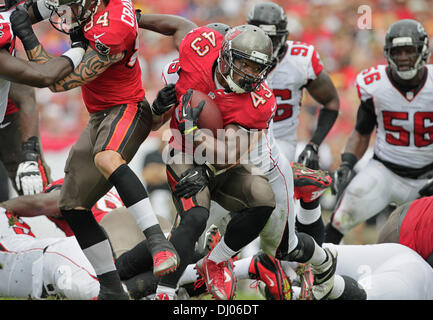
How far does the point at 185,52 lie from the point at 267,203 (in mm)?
952

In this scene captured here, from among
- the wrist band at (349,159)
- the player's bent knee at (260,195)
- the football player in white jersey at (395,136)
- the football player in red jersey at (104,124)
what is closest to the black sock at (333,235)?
the football player in white jersey at (395,136)

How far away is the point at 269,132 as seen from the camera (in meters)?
4.27

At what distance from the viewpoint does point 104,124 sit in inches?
154

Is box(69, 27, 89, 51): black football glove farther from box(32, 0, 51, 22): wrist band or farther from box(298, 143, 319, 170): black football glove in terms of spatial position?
box(298, 143, 319, 170): black football glove

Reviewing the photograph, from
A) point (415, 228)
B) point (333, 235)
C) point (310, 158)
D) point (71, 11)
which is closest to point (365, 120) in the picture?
point (310, 158)

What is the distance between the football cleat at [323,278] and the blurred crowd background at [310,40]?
387 centimetres

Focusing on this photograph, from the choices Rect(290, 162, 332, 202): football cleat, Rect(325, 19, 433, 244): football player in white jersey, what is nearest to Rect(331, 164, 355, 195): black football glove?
Rect(325, 19, 433, 244): football player in white jersey

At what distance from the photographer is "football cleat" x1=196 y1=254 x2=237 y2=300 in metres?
3.99

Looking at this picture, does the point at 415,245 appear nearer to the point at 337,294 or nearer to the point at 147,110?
the point at 337,294

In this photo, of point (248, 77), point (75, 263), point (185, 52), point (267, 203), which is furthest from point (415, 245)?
point (75, 263)

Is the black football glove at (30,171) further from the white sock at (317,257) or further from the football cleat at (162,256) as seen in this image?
the white sock at (317,257)

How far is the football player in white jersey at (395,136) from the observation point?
5.63m

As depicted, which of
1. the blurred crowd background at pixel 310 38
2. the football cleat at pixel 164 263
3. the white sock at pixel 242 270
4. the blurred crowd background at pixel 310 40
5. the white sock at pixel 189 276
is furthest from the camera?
the blurred crowd background at pixel 310 38

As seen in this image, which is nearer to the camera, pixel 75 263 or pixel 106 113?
pixel 106 113
